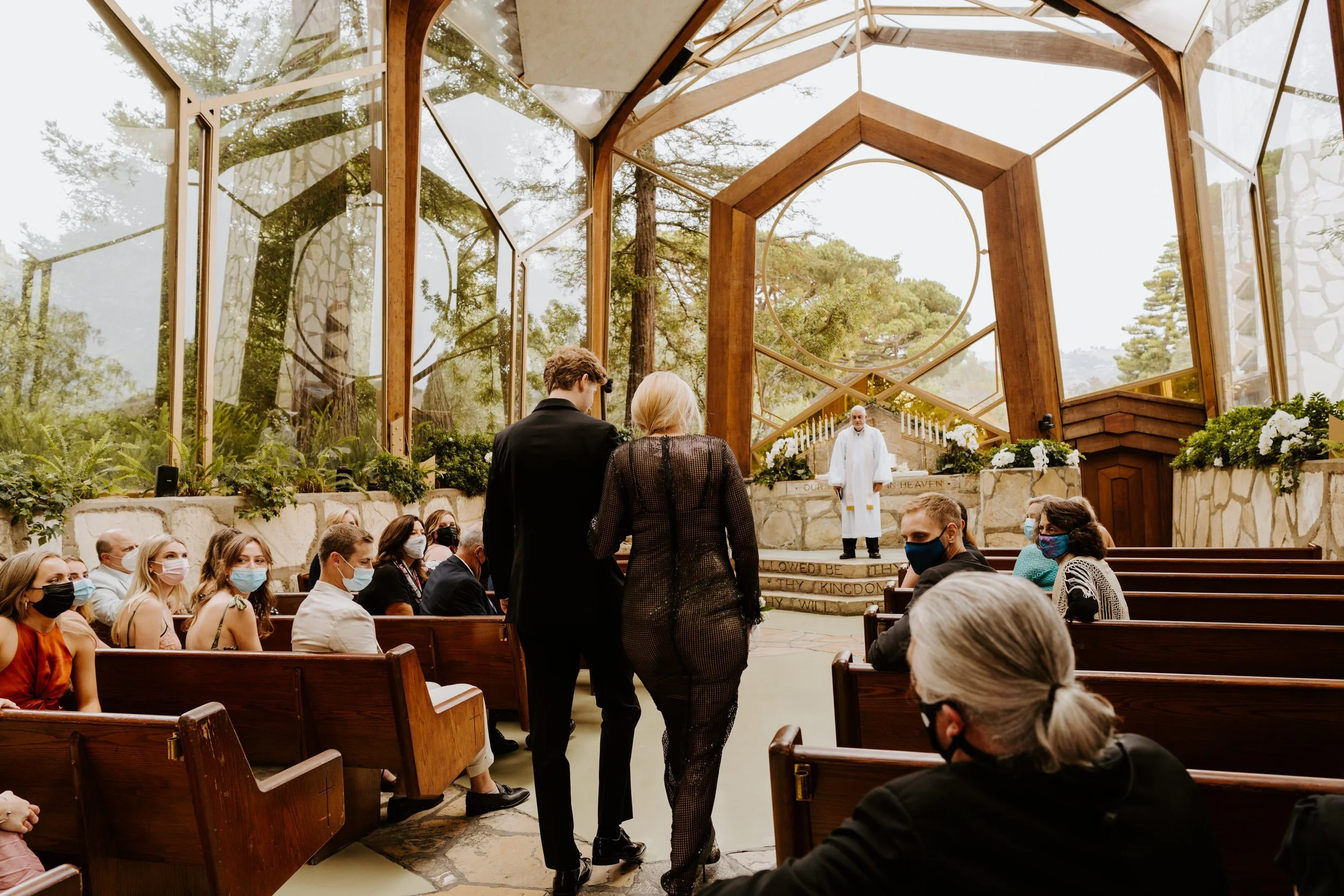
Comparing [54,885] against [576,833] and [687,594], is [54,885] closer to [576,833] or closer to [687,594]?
[687,594]

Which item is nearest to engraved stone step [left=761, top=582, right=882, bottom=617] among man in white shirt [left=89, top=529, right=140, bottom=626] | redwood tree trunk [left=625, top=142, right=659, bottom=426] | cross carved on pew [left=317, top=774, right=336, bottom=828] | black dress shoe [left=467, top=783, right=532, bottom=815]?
redwood tree trunk [left=625, top=142, right=659, bottom=426]

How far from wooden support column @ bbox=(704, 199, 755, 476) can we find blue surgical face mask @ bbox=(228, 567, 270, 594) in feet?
30.2

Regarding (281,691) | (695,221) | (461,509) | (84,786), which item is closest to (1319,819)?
(84,786)

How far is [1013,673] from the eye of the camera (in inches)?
39.6

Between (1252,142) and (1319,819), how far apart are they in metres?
8.68

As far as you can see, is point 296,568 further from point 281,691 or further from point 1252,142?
point 1252,142

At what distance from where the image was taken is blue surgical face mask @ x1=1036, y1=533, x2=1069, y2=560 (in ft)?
9.45

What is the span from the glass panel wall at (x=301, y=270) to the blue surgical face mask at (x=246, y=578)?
3.07 metres

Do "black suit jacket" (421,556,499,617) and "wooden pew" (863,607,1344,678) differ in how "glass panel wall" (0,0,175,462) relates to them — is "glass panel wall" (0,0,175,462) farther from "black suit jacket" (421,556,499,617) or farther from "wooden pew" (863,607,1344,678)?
"wooden pew" (863,607,1344,678)

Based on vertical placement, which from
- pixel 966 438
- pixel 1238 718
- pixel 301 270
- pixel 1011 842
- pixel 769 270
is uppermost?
pixel 769 270

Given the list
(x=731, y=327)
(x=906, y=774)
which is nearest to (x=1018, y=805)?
(x=906, y=774)

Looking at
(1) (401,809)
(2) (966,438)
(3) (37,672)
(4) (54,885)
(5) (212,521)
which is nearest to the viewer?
(4) (54,885)

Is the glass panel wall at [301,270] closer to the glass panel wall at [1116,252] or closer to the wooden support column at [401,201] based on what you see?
the wooden support column at [401,201]

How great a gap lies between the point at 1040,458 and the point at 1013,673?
8.95 metres
